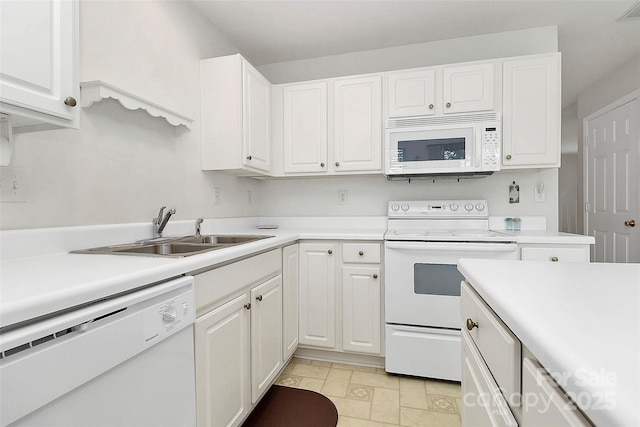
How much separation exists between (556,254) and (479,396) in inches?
58.5

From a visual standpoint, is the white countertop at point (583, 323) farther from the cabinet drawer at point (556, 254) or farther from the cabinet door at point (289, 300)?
the cabinet door at point (289, 300)

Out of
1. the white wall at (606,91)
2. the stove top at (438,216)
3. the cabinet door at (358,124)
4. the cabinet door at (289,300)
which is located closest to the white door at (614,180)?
the white wall at (606,91)

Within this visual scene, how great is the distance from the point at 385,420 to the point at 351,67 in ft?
8.92

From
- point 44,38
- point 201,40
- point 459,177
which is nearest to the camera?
point 44,38

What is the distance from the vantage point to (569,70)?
3412 millimetres

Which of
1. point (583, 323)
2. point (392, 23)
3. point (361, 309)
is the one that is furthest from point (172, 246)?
point (392, 23)

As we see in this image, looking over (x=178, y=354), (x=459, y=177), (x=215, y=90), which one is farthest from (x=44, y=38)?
(x=459, y=177)

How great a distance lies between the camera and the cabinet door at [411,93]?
233cm

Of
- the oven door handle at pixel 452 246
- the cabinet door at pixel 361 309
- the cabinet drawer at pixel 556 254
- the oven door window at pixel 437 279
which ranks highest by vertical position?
the oven door handle at pixel 452 246

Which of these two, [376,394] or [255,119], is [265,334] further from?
[255,119]

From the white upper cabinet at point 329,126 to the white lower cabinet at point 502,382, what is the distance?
1.68 m

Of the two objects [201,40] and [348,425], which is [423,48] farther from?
[348,425]

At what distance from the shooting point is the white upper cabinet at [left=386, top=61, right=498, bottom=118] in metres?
2.25

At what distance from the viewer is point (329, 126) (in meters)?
2.55
